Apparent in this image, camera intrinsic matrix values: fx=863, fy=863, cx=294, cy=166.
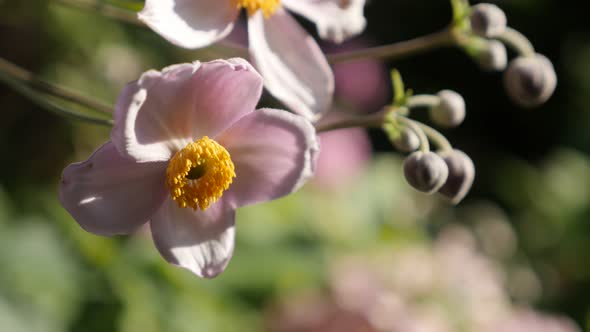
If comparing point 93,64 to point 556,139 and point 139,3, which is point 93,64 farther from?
point 556,139

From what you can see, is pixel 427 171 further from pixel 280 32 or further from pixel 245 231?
pixel 245 231

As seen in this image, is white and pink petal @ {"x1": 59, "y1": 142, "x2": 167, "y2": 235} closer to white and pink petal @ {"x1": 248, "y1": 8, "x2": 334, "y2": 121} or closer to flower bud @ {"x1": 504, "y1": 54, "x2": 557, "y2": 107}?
white and pink petal @ {"x1": 248, "y1": 8, "x2": 334, "y2": 121}

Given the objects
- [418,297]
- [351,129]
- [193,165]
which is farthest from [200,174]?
[351,129]

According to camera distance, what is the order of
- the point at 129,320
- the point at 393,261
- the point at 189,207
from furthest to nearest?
the point at 393,261, the point at 129,320, the point at 189,207

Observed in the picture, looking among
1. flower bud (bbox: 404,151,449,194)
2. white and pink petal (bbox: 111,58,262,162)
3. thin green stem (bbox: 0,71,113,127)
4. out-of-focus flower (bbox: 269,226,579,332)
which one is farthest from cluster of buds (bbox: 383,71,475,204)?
out-of-focus flower (bbox: 269,226,579,332)

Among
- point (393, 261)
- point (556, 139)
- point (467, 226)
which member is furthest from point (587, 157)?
point (393, 261)

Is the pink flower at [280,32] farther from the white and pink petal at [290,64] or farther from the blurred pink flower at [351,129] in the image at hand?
the blurred pink flower at [351,129]

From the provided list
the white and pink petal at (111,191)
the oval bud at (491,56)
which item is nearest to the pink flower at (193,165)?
A: the white and pink petal at (111,191)
